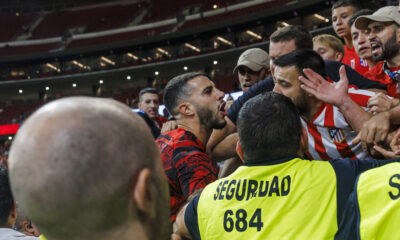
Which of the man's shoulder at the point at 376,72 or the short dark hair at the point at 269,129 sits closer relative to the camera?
the short dark hair at the point at 269,129

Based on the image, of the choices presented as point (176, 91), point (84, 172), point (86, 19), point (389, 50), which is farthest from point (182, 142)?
point (86, 19)

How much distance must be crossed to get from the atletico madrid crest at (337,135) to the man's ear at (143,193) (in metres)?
1.94

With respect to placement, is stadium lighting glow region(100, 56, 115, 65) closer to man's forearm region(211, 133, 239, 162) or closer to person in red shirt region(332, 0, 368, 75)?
person in red shirt region(332, 0, 368, 75)

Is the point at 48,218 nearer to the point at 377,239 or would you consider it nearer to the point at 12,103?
the point at 377,239

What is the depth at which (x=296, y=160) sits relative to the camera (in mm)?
1857

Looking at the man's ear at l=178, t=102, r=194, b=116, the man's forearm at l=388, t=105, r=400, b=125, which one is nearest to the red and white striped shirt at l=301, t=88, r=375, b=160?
the man's forearm at l=388, t=105, r=400, b=125

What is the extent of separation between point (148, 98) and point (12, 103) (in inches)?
1018

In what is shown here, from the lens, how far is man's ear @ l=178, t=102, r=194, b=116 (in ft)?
9.95

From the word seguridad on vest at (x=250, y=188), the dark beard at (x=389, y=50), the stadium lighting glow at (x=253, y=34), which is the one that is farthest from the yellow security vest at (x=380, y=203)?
the stadium lighting glow at (x=253, y=34)

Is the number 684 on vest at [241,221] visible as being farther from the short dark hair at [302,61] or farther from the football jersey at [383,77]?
the football jersey at [383,77]

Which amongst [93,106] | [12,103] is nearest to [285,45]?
[93,106]

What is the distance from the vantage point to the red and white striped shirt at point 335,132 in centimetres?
248

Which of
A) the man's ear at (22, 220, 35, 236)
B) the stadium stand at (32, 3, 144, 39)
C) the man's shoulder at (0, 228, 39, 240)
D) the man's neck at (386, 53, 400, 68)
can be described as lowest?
the man's ear at (22, 220, 35, 236)

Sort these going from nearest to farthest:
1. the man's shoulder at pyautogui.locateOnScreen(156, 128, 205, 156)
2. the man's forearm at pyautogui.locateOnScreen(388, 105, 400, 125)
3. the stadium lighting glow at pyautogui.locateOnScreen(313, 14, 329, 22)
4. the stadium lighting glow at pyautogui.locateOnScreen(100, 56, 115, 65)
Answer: the man's forearm at pyautogui.locateOnScreen(388, 105, 400, 125) → the man's shoulder at pyautogui.locateOnScreen(156, 128, 205, 156) → the stadium lighting glow at pyautogui.locateOnScreen(313, 14, 329, 22) → the stadium lighting glow at pyautogui.locateOnScreen(100, 56, 115, 65)
